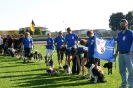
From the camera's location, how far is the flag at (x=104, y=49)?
34.7 feet

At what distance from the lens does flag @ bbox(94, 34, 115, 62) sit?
34.7 ft

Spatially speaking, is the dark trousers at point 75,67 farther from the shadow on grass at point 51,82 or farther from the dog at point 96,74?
the dog at point 96,74

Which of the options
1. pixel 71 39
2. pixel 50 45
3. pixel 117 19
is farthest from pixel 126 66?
pixel 117 19

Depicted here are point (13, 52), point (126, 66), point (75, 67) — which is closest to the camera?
point (126, 66)

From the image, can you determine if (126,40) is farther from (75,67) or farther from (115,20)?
(115,20)

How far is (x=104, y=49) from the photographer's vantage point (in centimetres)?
1077

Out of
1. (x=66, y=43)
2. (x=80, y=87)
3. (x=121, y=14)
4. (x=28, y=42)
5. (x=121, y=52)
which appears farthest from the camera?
(x=121, y=14)

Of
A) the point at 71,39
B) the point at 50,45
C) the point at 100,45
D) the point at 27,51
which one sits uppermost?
the point at 71,39

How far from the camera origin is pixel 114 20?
118 metres

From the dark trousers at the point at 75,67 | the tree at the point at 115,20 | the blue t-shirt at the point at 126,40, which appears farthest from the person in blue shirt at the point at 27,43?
the tree at the point at 115,20

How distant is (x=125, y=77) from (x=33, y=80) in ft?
14.2

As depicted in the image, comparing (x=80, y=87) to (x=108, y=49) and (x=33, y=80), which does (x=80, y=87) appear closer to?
(x=108, y=49)

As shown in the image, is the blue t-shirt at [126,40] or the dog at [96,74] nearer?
the blue t-shirt at [126,40]

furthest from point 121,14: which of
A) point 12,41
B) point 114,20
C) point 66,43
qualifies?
point 66,43
